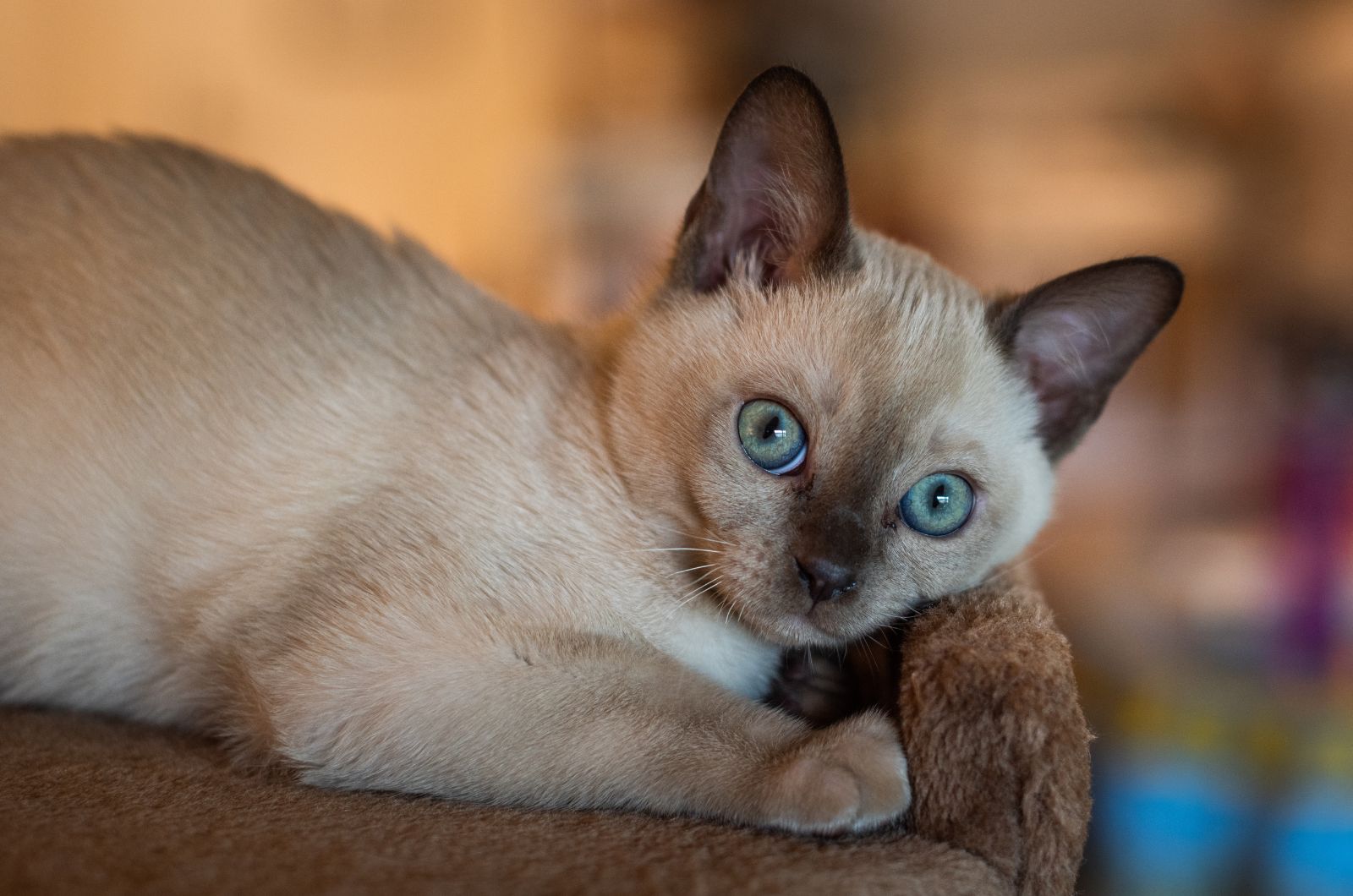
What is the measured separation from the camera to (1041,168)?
5.02 metres

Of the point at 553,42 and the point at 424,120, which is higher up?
the point at 553,42

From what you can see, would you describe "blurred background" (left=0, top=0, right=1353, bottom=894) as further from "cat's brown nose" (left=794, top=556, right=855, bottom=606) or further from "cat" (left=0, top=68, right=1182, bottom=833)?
"cat's brown nose" (left=794, top=556, right=855, bottom=606)

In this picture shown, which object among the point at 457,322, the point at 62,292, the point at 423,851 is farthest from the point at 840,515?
the point at 62,292

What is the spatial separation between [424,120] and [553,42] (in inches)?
33.0

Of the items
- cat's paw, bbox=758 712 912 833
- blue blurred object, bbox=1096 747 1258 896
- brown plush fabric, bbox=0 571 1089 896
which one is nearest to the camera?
brown plush fabric, bbox=0 571 1089 896

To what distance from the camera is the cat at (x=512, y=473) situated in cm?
124

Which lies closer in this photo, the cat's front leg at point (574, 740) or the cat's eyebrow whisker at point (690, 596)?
the cat's front leg at point (574, 740)

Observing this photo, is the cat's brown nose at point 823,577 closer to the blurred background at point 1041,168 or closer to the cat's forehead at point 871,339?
the cat's forehead at point 871,339

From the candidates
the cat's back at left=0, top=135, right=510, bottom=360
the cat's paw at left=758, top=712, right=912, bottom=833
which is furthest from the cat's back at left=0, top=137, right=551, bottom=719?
the cat's paw at left=758, top=712, right=912, bottom=833

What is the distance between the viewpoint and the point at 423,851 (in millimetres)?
1045

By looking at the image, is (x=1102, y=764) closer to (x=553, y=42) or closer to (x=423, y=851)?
(x=423, y=851)

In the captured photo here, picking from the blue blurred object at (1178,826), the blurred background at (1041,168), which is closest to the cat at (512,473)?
the blue blurred object at (1178,826)

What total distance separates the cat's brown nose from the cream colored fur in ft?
0.07

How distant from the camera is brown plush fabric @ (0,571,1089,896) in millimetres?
977
